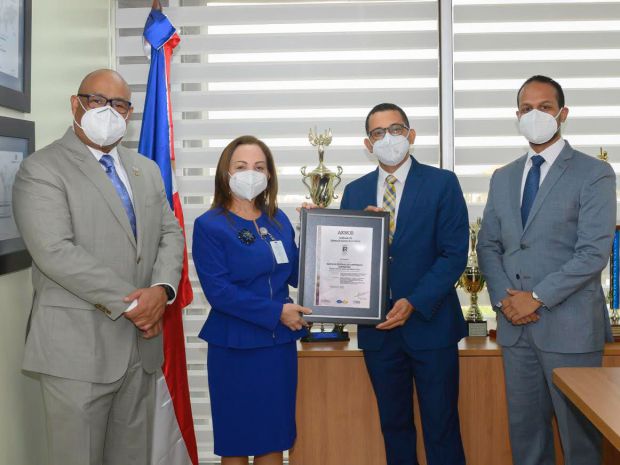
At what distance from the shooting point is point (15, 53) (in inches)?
100

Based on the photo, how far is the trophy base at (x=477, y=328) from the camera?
11.0 ft

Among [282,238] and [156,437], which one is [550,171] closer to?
[282,238]

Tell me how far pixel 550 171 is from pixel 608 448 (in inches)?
52.5

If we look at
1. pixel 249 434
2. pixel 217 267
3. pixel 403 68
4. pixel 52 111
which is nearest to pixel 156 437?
pixel 249 434

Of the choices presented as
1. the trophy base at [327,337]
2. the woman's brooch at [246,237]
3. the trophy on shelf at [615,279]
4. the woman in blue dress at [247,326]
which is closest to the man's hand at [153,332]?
the woman in blue dress at [247,326]

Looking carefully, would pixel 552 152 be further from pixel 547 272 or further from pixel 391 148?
pixel 391 148

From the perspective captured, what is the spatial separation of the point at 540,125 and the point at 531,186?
0.25 meters

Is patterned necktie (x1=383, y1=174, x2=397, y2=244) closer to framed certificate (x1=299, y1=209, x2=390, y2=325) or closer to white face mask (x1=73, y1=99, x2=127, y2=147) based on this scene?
framed certificate (x1=299, y1=209, x2=390, y2=325)

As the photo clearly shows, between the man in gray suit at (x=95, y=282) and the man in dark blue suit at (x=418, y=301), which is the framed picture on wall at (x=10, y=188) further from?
the man in dark blue suit at (x=418, y=301)

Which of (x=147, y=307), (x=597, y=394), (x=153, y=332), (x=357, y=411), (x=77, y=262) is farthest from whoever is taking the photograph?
(x=357, y=411)

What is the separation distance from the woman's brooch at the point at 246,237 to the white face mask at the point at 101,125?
0.60 meters

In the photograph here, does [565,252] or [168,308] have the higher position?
[565,252]

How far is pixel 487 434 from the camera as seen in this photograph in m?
3.13

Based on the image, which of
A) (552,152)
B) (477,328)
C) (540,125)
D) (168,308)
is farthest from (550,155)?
(168,308)
